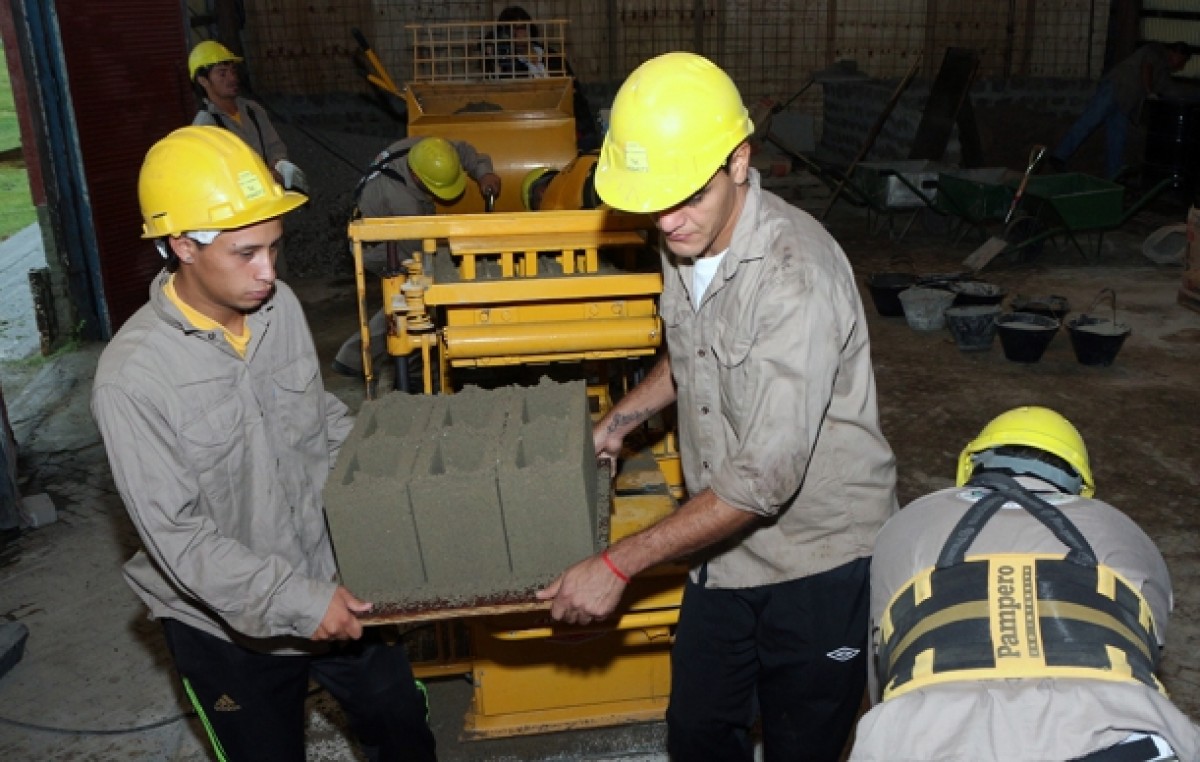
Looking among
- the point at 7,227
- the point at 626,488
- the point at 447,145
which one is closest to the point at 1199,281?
the point at 447,145

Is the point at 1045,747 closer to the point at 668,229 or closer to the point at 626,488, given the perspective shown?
the point at 668,229

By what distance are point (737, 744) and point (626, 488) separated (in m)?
1.02

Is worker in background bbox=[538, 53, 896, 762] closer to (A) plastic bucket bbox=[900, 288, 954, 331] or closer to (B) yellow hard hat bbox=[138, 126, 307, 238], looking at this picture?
(B) yellow hard hat bbox=[138, 126, 307, 238]

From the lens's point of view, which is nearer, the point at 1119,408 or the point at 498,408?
the point at 498,408

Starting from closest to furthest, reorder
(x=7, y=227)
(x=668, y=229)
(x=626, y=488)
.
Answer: (x=668, y=229), (x=626, y=488), (x=7, y=227)

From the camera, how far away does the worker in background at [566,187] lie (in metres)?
4.93

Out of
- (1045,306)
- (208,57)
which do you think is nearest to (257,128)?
(208,57)

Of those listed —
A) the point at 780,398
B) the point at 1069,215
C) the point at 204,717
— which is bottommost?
the point at 1069,215

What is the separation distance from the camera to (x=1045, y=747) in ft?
6.78

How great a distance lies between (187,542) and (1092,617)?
81.7 inches

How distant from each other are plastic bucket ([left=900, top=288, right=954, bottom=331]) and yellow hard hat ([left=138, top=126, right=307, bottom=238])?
706cm

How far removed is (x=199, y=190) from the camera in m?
2.80

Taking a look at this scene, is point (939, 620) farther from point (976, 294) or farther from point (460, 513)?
point (976, 294)

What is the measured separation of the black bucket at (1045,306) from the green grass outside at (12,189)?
954cm
